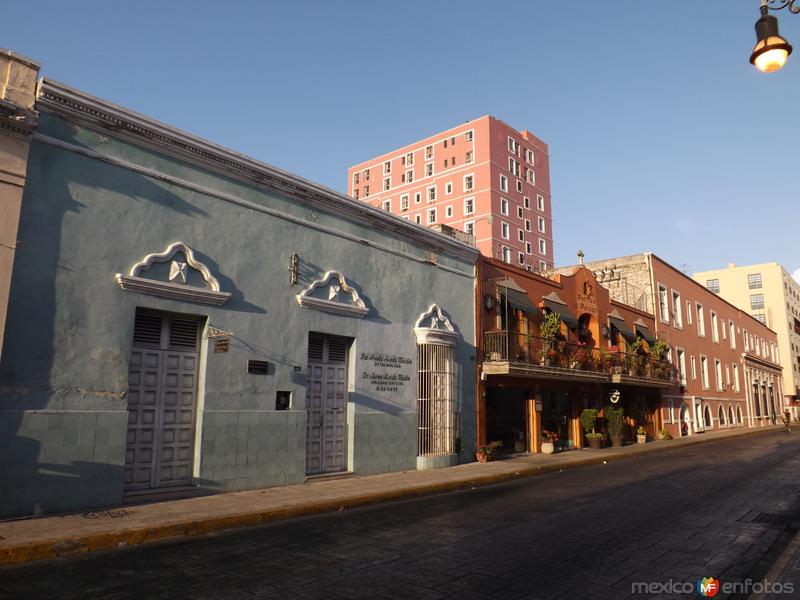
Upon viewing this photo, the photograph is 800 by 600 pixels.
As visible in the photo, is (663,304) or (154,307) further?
(663,304)

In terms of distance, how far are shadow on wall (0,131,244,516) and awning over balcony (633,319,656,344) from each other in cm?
2590

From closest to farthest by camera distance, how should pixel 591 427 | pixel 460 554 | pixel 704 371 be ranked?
pixel 460 554 < pixel 591 427 < pixel 704 371

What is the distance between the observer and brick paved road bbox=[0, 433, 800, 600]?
5.41 m

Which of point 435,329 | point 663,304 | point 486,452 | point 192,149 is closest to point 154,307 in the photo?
point 192,149

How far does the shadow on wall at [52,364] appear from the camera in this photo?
845 cm

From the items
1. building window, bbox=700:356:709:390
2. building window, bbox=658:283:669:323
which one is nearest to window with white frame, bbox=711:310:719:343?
building window, bbox=700:356:709:390

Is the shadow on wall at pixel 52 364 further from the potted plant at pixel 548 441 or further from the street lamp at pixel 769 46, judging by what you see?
the potted plant at pixel 548 441

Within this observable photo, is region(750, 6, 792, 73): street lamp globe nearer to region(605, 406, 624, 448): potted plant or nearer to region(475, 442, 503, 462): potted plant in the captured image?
region(475, 442, 503, 462): potted plant

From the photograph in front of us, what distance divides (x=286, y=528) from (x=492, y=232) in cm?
5093

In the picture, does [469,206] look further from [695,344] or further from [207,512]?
[207,512]

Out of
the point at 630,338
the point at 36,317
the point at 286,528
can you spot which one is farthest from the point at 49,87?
the point at 630,338

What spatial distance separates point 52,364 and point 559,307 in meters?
18.4

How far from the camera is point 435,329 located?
1619cm

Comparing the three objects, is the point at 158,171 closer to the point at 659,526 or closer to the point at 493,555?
the point at 493,555
